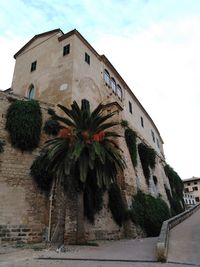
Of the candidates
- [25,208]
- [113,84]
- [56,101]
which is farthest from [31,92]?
[25,208]

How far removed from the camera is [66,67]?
20344 mm

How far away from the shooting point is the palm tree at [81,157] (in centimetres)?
1174

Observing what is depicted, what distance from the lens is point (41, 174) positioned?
13.7 meters

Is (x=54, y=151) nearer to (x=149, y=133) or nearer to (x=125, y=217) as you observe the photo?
(x=125, y=217)

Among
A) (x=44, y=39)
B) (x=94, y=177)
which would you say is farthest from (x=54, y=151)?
(x=44, y=39)

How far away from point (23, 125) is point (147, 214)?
11423mm

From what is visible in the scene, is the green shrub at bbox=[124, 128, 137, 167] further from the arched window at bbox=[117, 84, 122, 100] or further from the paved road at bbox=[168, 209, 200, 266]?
the paved road at bbox=[168, 209, 200, 266]

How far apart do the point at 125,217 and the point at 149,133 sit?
20441 millimetres

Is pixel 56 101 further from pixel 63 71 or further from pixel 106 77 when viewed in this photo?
pixel 106 77

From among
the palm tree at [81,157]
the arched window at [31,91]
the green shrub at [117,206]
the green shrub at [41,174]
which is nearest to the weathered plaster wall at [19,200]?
the green shrub at [41,174]

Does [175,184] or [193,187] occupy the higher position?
[193,187]

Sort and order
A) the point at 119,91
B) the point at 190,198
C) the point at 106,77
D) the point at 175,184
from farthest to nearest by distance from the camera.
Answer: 1. the point at 190,198
2. the point at 175,184
3. the point at 119,91
4. the point at 106,77

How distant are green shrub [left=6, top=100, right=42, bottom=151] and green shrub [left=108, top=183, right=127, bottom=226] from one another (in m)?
6.42

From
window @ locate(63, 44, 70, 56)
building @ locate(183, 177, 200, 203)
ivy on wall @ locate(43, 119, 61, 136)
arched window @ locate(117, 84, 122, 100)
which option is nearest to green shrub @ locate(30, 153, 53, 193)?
ivy on wall @ locate(43, 119, 61, 136)
